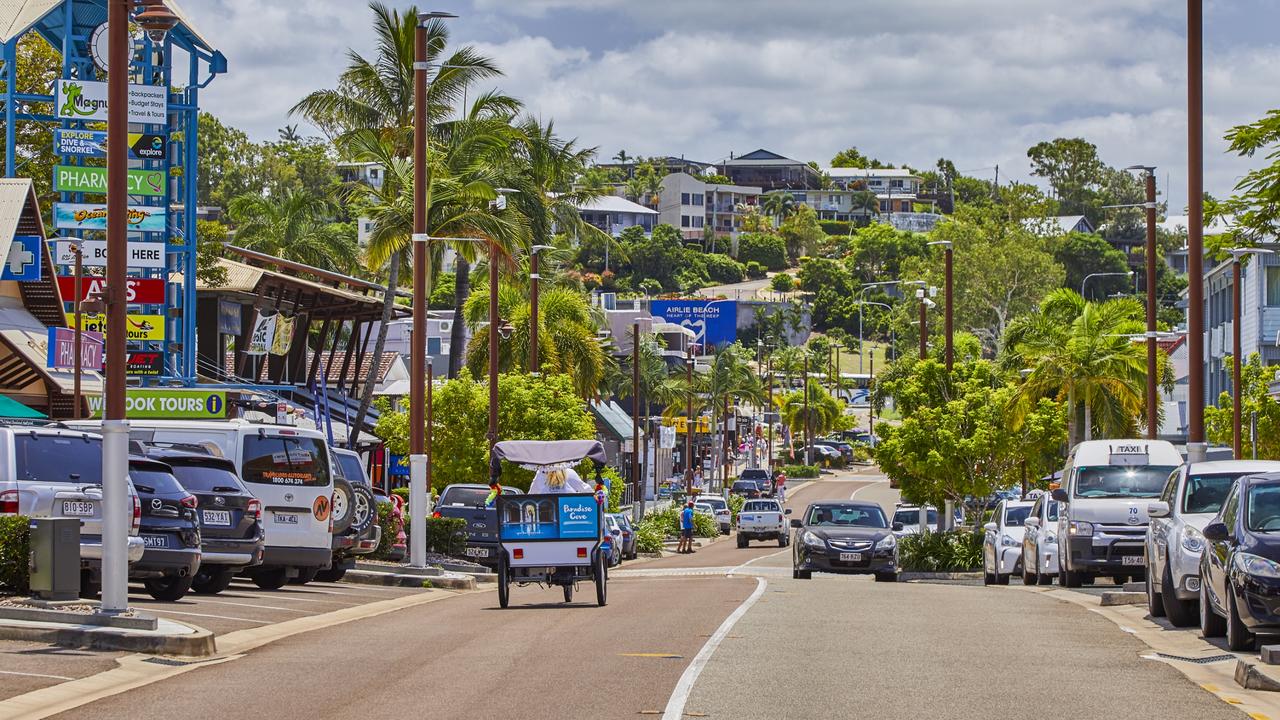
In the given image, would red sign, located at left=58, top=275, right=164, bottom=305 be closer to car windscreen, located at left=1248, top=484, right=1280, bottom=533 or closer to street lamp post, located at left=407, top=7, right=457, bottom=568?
street lamp post, located at left=407, top=7, right=457, bottom=568

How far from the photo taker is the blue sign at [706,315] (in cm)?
13625

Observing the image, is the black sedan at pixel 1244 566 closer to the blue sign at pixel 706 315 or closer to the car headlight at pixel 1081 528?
the car headlight at pixel 1081 528

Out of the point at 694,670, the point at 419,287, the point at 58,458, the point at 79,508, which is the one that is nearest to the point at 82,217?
the point at 419,287

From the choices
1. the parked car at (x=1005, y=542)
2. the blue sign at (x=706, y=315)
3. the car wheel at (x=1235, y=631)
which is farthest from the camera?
the blue sign at (x=706, y=315)

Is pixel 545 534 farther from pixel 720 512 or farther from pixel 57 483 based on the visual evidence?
pixel 720 512

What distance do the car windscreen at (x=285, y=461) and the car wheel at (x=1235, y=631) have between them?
1243 centimetres

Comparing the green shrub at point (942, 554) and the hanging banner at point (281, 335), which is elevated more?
the hanging banner at point (281, 335)

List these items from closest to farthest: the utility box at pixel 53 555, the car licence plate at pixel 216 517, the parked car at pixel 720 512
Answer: the utility box at pixel 53 555 → the car licence plate at pixel 216 517 → the parked car at pixel 720 512

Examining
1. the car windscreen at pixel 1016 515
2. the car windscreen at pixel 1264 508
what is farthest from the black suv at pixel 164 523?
the car windscreen at pixel 1016 515

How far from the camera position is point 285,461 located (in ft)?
75.0

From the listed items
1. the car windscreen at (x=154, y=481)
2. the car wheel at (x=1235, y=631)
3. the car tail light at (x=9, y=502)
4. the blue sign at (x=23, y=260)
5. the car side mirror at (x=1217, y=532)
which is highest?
the blue sign at (x=23, y=260)

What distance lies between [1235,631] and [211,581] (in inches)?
497

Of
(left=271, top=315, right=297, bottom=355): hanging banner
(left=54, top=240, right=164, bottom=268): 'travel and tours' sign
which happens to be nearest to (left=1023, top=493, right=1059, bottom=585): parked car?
(left=54, top=240, right=164, bottom=268): 'travel and tours' sign

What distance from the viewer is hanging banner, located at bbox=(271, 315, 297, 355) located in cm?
4344
